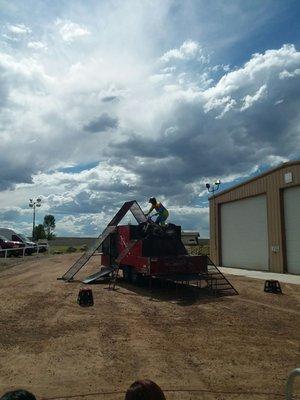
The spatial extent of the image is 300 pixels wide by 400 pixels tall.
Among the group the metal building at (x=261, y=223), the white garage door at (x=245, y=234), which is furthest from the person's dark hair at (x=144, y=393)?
the white garage door at (x=245, y=234)

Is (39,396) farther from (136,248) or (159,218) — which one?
(159,218)

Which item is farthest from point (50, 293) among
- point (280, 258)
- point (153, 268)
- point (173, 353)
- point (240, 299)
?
point (280, 258)

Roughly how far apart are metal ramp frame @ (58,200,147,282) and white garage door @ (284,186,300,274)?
8.10 metres

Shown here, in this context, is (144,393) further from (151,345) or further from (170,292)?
(170,292)

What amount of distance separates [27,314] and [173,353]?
4.94 meters

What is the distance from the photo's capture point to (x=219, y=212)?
3098 centimetres

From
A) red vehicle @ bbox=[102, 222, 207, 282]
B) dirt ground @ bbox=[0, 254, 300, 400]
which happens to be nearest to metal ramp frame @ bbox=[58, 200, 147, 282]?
red vehicle @ bbox=[102, 222, 207, 282]

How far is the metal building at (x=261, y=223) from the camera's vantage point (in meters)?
23.1

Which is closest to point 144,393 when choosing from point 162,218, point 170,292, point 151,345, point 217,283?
point 151,345

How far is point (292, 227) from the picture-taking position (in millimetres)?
23109

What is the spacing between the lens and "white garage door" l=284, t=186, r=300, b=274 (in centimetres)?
2270

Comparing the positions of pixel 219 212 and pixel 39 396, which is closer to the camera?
pixel 39 396

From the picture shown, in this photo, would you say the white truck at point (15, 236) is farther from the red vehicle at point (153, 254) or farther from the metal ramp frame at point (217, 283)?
the metal ramp frame at point (217, 283)

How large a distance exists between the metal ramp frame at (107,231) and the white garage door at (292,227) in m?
8.10
